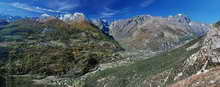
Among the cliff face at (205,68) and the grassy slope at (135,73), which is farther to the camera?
the grassy slope at (135,73)

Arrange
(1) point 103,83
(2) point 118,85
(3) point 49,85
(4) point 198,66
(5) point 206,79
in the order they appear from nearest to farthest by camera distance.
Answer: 1. (5) point 206,79
2. (4) point 198,66
3. (2) point 118,85
4. (1) point 103,83
5. (3) point 49,85

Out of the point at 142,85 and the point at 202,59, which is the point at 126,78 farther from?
the point at 202,59

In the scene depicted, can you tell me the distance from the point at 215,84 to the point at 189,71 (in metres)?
21.3

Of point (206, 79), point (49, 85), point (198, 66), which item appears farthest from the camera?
point (49, 85)

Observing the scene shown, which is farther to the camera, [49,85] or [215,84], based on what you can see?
[49,85]

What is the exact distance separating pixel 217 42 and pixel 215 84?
24.3m

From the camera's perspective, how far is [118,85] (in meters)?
127

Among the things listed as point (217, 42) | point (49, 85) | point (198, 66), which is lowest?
point (49, 85)

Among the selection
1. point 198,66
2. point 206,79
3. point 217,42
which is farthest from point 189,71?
point 206,79

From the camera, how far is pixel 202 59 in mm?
65375

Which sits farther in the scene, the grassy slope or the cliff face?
the grassy slope

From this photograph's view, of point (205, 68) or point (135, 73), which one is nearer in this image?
point (205, 68)

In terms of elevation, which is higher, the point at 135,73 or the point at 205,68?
the point at 205,68

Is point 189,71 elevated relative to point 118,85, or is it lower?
elevated
